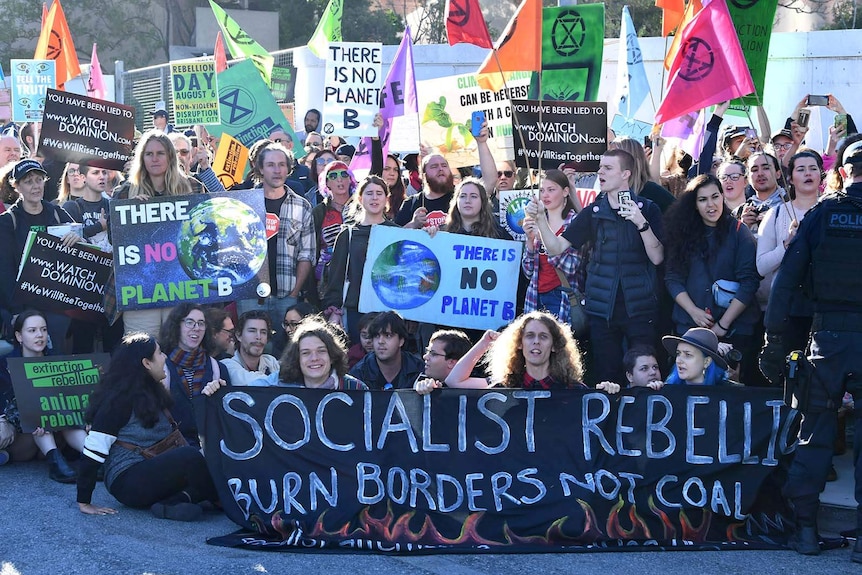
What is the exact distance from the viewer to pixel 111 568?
5.59 m

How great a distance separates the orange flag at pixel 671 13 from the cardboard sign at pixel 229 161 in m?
4.23

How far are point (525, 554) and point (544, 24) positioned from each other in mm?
5321

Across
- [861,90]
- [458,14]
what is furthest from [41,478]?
[861,90]

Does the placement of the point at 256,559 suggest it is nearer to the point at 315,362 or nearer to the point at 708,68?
the point at 315,362

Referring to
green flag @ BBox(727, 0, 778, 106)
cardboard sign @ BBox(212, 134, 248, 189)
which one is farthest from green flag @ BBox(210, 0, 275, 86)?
green flag @ BBox(727, 0, 778, 106)

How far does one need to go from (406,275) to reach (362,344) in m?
0.60

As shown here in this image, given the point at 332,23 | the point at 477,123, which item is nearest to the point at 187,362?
the point at 477,123

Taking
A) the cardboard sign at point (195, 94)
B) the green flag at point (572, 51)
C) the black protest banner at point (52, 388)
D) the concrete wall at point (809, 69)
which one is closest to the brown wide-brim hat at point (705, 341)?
the green flag at point (572, 51)

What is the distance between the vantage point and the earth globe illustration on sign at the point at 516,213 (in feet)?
27.7

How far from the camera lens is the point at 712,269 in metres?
7.17

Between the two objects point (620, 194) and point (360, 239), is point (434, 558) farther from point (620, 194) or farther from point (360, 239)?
point (360, 239)

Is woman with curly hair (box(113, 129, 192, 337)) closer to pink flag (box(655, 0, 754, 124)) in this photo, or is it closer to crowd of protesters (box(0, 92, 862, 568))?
crowd of protesters (box(0, 92, 862, 568))

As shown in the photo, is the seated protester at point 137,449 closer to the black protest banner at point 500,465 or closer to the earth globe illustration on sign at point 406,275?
the black protest banner at point 500,465

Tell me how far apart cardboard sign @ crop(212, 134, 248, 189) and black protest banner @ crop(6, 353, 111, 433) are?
4142mm
